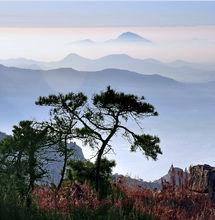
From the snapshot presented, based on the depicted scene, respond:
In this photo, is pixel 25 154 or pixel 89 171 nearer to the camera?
pixel 25 154

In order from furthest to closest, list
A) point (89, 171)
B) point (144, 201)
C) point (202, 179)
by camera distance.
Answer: point (202, 179) → point (144, 201) → point (89, 171)

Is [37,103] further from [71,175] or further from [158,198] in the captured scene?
[158,198]

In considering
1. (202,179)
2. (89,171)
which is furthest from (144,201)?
(202,179)

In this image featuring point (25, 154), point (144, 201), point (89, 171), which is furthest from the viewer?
point (144, 201)

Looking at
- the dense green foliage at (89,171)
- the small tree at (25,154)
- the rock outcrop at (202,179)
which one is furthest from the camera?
the rock outcrop at (202,179)

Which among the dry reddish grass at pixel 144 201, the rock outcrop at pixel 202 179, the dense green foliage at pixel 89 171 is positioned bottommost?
the dry reddish grass at pixel 144 201

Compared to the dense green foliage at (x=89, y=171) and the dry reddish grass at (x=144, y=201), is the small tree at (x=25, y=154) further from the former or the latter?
the dense green foliage at (x=89, y=171)

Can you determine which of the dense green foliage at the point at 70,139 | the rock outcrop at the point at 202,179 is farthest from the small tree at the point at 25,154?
the rock outcrop at the point at 202,179

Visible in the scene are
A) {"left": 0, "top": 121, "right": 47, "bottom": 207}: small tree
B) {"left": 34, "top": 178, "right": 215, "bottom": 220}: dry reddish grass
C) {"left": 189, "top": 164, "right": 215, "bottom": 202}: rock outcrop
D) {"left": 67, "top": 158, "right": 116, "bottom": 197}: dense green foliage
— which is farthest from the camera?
{"left": 189, "top": 164, "right": 215, "bottom": 202}: rock outcrop

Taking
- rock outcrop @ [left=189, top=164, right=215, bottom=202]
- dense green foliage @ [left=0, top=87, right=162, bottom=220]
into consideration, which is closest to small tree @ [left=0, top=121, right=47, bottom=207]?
dense green foliage @ [left=0, top=87, right=162, bottom=220]

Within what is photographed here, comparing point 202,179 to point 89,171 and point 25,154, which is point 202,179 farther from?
point 25,154

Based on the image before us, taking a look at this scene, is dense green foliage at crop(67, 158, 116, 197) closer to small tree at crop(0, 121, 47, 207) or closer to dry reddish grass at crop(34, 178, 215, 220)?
dry reddish grass at crop(34, 178, 215, 220)

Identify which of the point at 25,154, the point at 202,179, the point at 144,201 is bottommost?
the point at 144,201

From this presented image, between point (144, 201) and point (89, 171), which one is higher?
point (89, 171)
